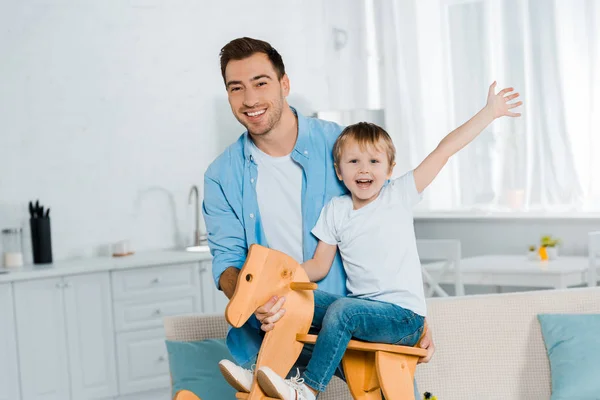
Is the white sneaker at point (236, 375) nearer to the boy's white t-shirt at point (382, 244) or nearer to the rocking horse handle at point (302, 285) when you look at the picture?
the rocking horse handle at point (302, 285)

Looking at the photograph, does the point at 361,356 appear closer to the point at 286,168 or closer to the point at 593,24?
the point at 286,168

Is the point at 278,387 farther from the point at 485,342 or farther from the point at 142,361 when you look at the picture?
the point at 142,361

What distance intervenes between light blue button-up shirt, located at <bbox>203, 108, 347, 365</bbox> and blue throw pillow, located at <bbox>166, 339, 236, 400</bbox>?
0.51 metres

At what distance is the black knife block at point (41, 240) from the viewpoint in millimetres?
Result: 4559

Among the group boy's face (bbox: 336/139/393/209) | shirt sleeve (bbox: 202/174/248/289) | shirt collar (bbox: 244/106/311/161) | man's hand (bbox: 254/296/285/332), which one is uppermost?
shirt collar (bbox: 244/106/311/161)

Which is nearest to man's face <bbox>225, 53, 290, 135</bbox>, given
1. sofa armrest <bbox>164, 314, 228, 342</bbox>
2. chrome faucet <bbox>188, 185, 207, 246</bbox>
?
sofa armrest <bbox>164, 314, 228, 342</bbox>

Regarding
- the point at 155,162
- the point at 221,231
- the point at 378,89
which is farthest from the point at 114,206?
the point at 221,231

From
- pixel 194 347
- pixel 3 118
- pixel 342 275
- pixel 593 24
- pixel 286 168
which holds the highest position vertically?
pixel 593 24

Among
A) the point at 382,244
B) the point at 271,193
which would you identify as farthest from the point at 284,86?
the point at 382,244

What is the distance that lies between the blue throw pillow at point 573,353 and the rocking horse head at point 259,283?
1121mm

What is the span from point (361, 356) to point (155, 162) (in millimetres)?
3483

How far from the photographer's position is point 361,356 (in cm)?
202

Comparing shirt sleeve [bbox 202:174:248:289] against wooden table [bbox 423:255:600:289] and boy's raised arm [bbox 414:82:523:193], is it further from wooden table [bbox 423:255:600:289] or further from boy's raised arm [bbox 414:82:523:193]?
wooden table [bbox 423:255:600:289]

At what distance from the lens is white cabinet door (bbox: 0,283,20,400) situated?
4070mm
